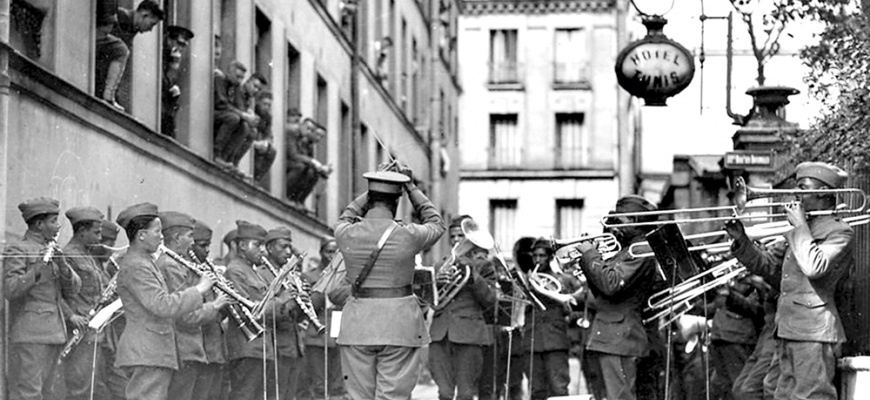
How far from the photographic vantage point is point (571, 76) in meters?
55.6

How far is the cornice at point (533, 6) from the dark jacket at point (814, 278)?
4355 centimetres

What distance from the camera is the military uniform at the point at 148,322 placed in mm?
11875

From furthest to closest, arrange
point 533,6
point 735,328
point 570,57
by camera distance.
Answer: point 570,57, point 533,6, point 735,328

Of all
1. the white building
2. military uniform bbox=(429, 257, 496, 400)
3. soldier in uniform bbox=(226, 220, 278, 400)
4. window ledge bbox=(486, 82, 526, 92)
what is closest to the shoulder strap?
soldier in uniform bbox=(226, 220, 278, 400)

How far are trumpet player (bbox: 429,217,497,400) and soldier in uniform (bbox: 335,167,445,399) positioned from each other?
4554 millimetres

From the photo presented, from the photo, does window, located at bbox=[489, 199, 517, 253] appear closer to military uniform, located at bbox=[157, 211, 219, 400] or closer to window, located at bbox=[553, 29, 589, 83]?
window, located at bbox=[553, 29, 589, 83]

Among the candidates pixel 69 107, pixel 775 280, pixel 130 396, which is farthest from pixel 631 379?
pixel 69 107

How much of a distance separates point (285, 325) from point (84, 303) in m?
Result: 3.37

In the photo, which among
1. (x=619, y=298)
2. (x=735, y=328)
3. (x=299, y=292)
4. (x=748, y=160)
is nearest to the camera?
(x=619, y=298)

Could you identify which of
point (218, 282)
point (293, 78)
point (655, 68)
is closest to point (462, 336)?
point (655, 68)

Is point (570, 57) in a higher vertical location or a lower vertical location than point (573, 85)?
higher

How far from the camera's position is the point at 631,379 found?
43.0ft

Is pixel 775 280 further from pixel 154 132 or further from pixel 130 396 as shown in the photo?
pixel 154 132

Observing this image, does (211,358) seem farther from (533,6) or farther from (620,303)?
(533,6)
